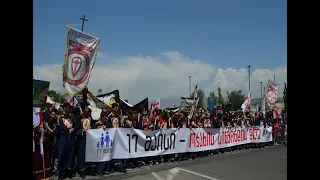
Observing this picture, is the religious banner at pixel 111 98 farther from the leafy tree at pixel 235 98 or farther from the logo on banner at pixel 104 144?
the leafy tree at pixel 235 98

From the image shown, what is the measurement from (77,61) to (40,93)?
2283 millimetres

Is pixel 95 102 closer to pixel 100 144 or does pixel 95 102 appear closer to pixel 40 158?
pixel 100 144

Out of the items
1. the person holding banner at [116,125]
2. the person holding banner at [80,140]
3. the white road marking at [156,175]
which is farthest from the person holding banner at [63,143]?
the white road marking at [156,175]

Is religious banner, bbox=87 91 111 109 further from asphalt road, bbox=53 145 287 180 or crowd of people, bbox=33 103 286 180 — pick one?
asphalt road, bbox=53 145 287 180

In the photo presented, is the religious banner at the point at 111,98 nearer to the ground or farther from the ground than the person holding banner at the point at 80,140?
farther from the ground

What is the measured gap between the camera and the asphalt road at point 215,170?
330 inches

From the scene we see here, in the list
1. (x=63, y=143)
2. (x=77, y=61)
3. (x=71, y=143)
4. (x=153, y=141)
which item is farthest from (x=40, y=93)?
(x=153, y=141)

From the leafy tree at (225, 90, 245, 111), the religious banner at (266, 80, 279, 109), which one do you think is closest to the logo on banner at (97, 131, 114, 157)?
the religious banner at (266, 80, 279, 109)

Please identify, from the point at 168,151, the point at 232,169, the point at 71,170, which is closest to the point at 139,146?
the point at 168,151

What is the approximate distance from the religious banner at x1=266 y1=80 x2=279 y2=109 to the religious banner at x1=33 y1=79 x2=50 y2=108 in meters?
14.1

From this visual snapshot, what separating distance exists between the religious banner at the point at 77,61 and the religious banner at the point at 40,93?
179 cm

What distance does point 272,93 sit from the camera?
1752cm
